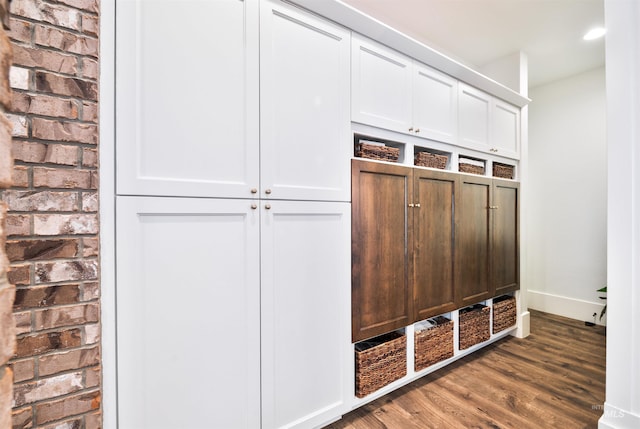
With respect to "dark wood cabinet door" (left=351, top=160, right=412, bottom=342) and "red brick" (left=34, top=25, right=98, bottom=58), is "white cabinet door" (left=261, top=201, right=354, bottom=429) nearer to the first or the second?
"dark wood cabinet door" (left=351, top=160, right=412, bottom=342)

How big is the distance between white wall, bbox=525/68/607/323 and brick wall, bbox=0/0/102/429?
4310 millimetres

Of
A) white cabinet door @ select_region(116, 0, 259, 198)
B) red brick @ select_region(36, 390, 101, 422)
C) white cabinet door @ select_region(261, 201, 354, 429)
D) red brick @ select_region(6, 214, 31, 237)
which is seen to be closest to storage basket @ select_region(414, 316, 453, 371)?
white cabinet door @ select_region(261, 201, 354, 429)

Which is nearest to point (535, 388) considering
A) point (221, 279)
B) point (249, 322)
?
point (249, 322)

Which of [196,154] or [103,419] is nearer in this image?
[103,419]

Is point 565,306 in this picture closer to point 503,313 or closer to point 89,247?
point 503,313

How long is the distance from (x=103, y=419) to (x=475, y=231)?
8.26 ft

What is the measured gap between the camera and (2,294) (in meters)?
0.38

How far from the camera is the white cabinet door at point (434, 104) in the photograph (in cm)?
203

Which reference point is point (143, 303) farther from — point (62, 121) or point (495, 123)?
point (495, 123)

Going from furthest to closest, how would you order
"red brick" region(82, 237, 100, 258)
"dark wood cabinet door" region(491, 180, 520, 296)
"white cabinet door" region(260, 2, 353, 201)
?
"dark wood cabinet door" region(491, 180, 520, 296) < "white cabinet door" region(260, 2, 353, 201) < "red brick" region(82, 237, 100, 258)

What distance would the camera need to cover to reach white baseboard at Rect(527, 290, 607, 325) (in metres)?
3.18

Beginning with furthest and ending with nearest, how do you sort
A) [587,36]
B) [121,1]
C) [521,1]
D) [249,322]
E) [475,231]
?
[587,36] → [475,231] → [521,1] → [249,322] → [121,1]

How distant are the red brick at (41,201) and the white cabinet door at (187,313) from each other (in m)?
0.14

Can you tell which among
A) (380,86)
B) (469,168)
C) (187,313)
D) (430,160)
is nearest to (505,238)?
(469,168)
